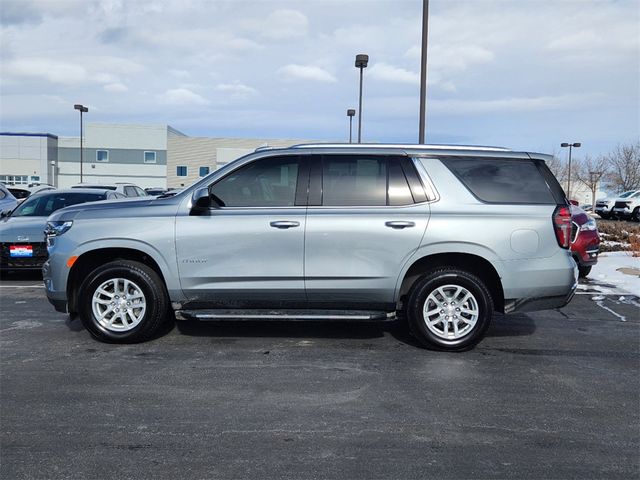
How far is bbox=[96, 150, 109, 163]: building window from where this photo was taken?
5659 cm

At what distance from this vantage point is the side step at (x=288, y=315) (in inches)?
227

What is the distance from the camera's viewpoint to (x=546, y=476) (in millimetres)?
3383

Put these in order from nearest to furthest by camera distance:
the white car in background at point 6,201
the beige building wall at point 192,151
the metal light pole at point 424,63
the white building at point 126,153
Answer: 1. the metal light pole at point 424,63
2. the white car in background at point 6,201
3. the white building at point 126,153
4. the beige building wall at point 192,151

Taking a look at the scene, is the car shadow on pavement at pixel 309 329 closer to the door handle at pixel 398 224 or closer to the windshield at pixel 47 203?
the door handle at pixel 398 224

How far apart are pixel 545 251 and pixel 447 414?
90.4 inches

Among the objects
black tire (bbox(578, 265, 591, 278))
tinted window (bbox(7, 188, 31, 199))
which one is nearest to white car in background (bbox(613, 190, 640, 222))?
black tire (bbox(578, 265, 591, 278))

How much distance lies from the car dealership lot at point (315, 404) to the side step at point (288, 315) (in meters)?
0.35

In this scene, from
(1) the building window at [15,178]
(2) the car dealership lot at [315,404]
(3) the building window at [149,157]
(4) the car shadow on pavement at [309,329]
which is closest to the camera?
(2) the car dealership lot at [315,404]

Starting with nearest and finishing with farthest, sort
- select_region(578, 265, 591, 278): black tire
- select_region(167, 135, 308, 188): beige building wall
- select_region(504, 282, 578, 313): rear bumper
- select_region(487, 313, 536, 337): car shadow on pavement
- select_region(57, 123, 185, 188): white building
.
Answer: select_region(504, 282, 578, 313): rear bumper < select_region(487, 313, 536, 337): car shadow on pavement < select_region(578, 265, 591, 278): black tire < select_region(57, 123, 185, 188): white building < select_region(167, 135, 308, 188): beige building wall

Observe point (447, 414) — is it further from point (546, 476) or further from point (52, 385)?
point (52, 385)

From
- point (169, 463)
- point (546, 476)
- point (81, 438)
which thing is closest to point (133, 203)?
point (81, 438)

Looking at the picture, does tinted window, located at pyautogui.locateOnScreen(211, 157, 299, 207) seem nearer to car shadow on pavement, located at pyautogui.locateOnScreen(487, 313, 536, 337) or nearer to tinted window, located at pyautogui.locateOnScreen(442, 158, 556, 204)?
tinted window, located at pyautogui.locateOnScreen(442, 158, 556, 204)

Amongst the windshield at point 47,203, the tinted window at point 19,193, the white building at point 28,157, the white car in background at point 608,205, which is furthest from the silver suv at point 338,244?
the white building at point 28,157

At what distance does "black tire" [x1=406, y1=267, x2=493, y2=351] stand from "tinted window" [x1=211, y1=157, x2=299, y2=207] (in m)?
1.55
